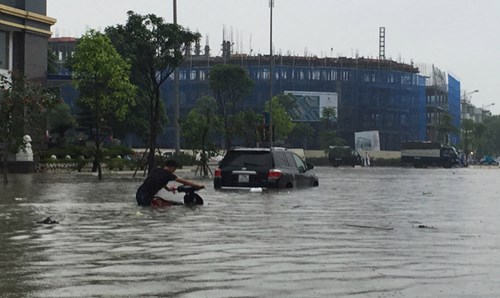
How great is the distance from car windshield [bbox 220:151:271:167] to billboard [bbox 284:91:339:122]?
117 m

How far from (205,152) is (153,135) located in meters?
3.42

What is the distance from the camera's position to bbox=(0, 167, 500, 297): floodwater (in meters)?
8.83

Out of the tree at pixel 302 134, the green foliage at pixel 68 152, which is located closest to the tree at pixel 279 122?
the tree at pixel 302 134

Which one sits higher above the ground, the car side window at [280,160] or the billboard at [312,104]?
the billboard at [312,104]

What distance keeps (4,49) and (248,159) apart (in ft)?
88.4

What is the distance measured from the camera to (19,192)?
28.3 m

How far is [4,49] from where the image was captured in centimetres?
5241

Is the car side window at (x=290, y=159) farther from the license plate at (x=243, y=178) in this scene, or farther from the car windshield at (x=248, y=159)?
Answer: the license plate at (x=243, y=178)

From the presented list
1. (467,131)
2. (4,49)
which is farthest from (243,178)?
(467,131)

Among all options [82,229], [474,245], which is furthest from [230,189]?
[474,245]

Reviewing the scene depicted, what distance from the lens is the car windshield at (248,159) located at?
2912 centimetres

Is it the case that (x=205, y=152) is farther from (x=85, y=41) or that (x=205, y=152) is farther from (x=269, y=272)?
(x=269, y=272)

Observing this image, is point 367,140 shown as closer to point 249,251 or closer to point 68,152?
point 68,152

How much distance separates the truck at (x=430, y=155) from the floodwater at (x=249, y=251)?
8736cm
